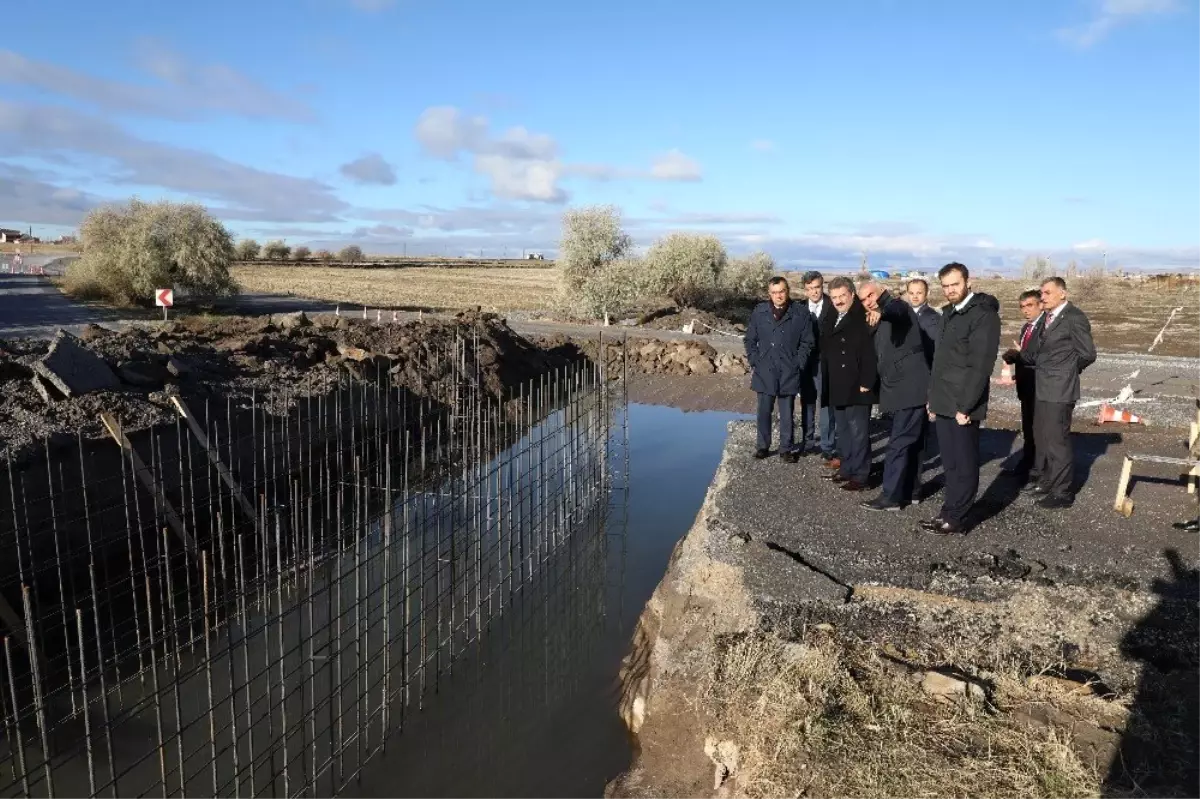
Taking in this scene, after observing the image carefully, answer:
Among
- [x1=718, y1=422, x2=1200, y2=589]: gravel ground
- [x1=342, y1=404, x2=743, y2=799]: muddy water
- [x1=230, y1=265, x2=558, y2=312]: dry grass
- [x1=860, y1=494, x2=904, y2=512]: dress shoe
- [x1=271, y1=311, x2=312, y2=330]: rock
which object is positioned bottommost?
[x1=342, y1=404, x2=743, y2=799]: muddy water

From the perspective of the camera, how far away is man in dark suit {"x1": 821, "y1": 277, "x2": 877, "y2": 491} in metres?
5.84

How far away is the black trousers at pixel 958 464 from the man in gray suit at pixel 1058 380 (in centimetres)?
109

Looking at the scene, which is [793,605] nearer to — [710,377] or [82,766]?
[82,766]

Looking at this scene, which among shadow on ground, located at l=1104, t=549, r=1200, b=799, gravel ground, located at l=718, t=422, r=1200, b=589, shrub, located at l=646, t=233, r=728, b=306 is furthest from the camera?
shrub, located at l=646, t=233, r=728, b=306

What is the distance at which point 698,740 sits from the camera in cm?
375

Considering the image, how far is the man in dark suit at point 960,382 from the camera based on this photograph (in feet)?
15.7

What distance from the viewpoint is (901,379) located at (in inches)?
213

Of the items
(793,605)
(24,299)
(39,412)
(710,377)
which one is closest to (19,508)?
(39,412)

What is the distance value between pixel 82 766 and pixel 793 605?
4.01m

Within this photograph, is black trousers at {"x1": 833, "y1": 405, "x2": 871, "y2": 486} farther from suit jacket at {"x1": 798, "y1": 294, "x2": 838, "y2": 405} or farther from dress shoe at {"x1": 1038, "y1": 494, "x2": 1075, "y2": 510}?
dress shoe at {"x1": 1038, "y1": 494, "x2": 1075, "y2": 510}

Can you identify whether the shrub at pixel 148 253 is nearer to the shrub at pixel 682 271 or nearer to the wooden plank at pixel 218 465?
the shrub at pixel 682 271

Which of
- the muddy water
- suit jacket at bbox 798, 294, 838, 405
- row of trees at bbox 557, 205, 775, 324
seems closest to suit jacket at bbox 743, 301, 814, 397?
suit jacket at bbox 798, 294, 838, 405

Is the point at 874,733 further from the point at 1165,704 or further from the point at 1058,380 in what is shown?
the point at 1058,380

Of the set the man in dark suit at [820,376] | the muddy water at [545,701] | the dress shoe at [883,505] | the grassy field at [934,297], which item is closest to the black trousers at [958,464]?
the dress shoe at [883,505]
